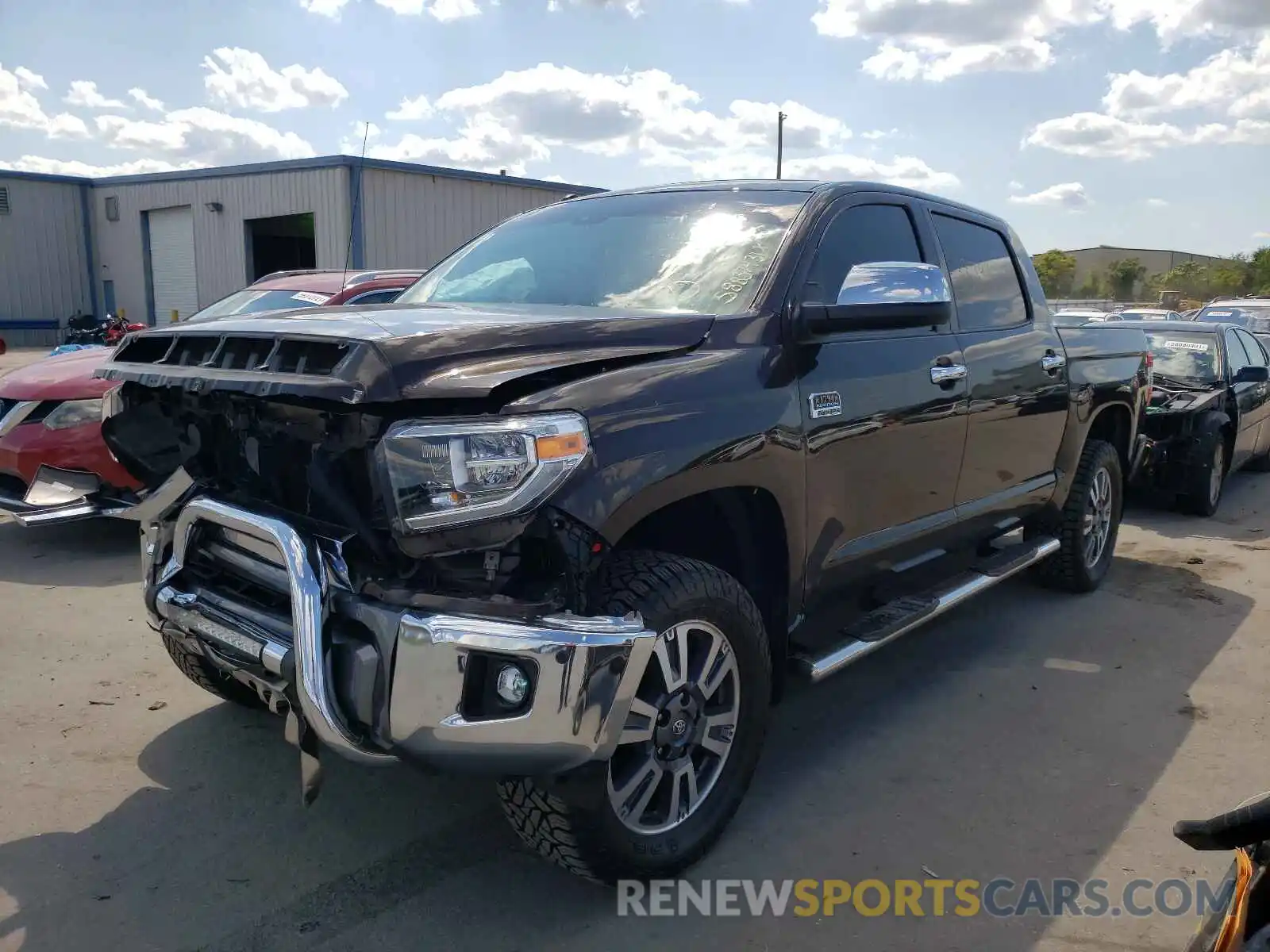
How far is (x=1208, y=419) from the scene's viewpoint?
780 centimetres

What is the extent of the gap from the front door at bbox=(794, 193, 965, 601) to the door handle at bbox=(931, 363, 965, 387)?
0.01 metres

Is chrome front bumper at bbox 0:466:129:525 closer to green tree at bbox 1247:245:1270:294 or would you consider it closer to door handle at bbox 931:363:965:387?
door handle at bbox 931:363:965:387

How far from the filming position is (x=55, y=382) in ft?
18.8

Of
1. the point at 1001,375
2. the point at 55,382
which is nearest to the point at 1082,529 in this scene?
the point at 1001,375

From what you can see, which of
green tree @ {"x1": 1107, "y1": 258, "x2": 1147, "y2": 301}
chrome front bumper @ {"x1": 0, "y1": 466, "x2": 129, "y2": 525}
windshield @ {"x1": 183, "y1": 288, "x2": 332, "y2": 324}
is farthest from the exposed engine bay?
green tree @ {"x1": 1107, "y1": 258, "x2": 1147, "y2": 301}

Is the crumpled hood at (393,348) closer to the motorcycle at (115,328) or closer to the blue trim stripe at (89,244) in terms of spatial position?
the motorcycle at (115,328)

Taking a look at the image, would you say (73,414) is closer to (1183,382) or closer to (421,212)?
(1183,382)

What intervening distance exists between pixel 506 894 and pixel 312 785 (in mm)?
650

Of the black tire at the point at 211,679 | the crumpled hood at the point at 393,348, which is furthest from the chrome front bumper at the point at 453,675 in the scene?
the black tire at the point at 211,679

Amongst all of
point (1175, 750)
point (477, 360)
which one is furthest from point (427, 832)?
point (1175, 750)

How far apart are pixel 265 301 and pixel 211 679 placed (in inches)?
185

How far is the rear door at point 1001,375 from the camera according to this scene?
4.10m

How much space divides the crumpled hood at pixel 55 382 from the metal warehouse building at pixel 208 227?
12435mm

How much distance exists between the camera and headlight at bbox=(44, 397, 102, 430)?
18.3ft
